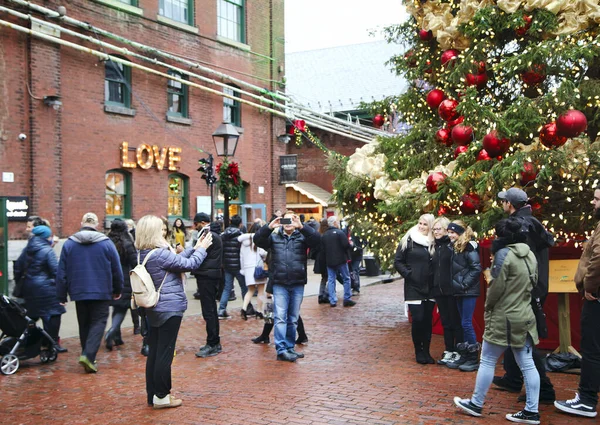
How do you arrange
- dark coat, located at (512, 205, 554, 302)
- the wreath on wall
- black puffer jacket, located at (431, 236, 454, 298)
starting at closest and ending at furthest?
dark coat, located at (512, 205, 554, 302)
black puffer jacket, located at (431, 236, 454, 298)
the wreath on wall

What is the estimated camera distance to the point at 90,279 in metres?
8.01

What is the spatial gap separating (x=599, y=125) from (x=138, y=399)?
657cm

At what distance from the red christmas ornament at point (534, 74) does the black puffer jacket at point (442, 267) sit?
94.5 inches

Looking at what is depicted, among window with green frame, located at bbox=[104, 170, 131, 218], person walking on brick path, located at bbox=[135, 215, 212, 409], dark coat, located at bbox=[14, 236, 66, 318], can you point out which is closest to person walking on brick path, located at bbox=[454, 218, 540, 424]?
person walking on brick path, located at bbox=[135, 215, 212, 409]

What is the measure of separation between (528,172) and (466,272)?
4.40 feet

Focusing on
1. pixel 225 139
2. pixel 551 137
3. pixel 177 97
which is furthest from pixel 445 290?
pixel 177 97

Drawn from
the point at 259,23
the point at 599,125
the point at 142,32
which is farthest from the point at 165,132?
the point at 599,125

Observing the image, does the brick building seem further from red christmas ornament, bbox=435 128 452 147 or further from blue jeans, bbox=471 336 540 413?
blue jeans, bbox=471 336 540 413

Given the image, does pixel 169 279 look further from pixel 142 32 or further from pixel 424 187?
pixel 142 32

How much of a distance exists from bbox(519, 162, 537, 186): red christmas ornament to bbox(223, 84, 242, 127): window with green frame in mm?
14087

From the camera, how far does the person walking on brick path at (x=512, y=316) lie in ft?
18.5

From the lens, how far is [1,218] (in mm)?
12023

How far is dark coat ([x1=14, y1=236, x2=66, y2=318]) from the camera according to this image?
8766mm

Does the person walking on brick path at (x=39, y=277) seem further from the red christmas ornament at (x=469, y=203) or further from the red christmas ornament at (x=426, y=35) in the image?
the red christmas ornament at (x=426, y=35)
